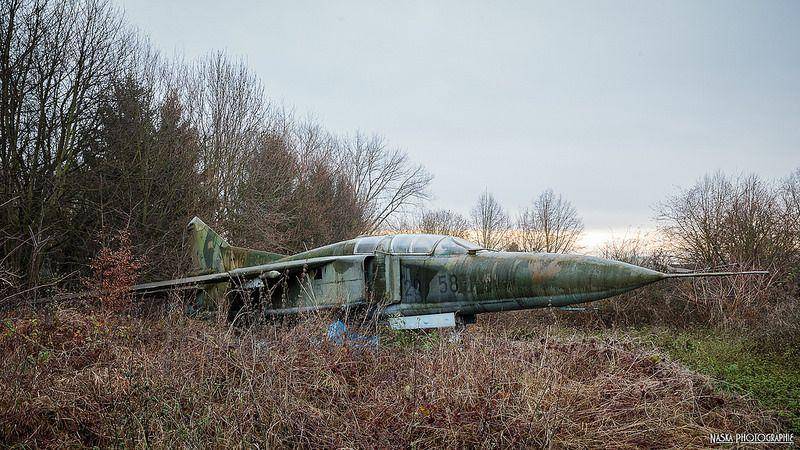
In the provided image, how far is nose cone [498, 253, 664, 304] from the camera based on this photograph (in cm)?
709

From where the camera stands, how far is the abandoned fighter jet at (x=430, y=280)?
749 cm

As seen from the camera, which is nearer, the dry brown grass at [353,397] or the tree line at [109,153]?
the dry brown grass at [353,397]

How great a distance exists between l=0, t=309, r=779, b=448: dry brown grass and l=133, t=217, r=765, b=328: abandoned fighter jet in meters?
0.99

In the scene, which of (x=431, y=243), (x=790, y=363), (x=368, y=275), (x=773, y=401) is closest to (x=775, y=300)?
(x=790, y=363)

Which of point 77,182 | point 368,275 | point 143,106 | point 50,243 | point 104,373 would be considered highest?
point 143,106

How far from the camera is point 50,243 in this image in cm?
1459

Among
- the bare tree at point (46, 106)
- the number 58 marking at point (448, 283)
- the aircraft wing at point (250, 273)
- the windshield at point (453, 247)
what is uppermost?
the bare tree at point (46, 106)

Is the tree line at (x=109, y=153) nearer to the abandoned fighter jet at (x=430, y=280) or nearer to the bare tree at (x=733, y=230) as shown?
the abandoned fighter jet at (x=430, y=280)

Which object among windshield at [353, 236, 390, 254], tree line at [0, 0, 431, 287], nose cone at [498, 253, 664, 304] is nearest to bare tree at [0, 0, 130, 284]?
tree line at [0, 0, 431, 287]

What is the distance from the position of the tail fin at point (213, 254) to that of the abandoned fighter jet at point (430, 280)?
1840 millimetres

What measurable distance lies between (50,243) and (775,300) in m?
18.2

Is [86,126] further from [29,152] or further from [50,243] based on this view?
[50,243]

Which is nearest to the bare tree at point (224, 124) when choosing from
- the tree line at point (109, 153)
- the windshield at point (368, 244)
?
the tree line at point (109, 153)

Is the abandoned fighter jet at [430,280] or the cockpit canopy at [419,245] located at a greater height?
the cockpit canopy at [419,245]
